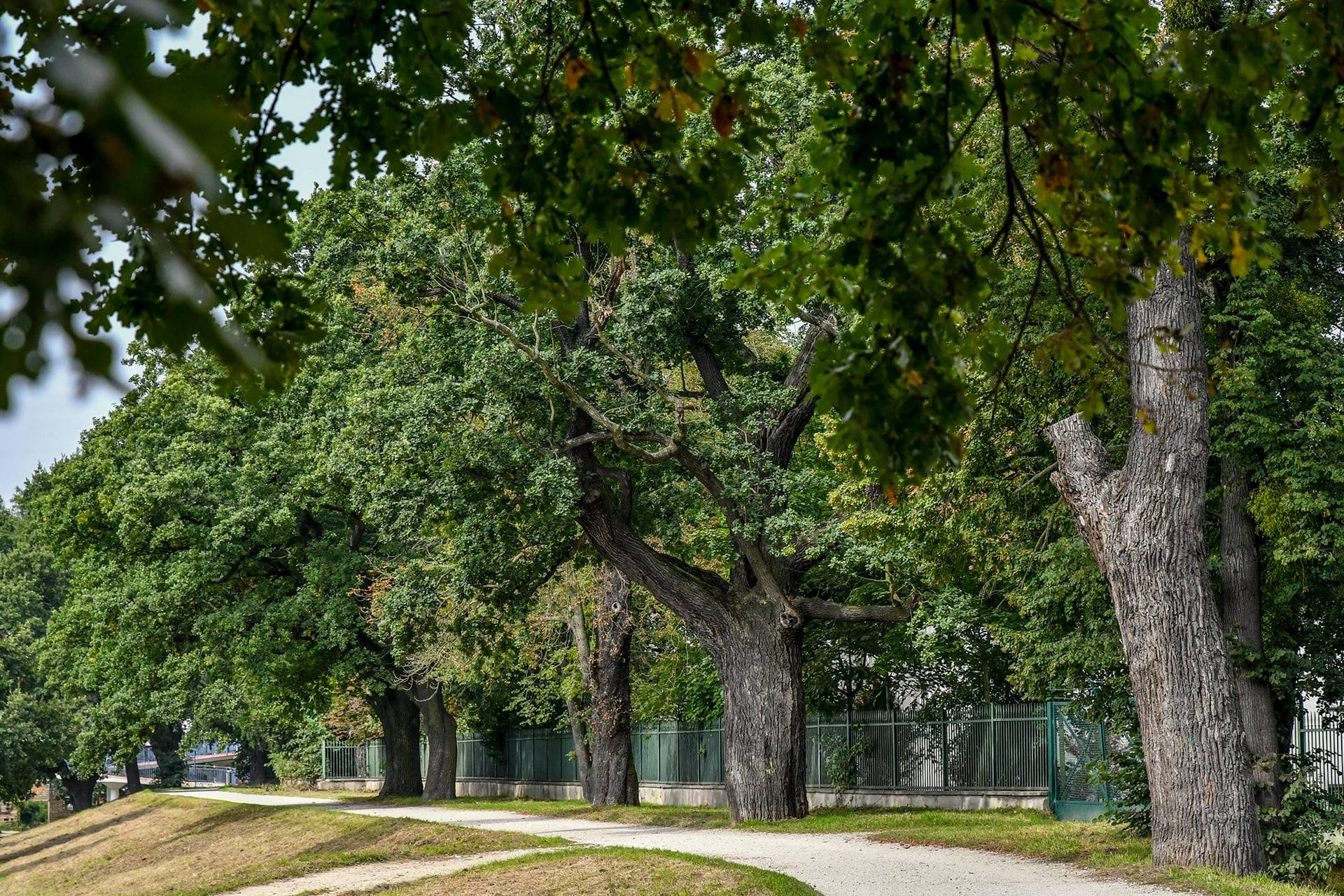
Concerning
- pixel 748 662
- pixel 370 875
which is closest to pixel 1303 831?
pixel 748 662

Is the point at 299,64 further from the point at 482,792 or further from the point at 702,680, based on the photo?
the point at 482,792

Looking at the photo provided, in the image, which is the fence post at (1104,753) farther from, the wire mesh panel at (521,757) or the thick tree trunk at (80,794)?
the thick tree trunk at (80,794)

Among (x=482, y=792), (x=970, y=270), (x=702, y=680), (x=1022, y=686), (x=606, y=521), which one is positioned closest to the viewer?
(x=970, y=270)

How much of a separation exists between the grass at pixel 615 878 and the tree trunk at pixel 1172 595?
3.84 meters

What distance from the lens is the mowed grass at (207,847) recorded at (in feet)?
61.3

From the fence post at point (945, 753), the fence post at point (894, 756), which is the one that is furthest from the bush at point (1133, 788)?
the fence post at point (894, 756)

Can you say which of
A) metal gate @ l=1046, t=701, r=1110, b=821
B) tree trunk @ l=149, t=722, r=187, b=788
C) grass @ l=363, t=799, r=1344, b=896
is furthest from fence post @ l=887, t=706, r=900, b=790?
tree trunk @ l=149, t=722, r=187, b=788

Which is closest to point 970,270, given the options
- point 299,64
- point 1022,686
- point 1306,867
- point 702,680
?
point 299,64

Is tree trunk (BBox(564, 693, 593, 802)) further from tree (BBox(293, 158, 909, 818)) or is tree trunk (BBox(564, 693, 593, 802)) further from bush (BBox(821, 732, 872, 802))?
tree (BBox(293, 158, 909, 818))

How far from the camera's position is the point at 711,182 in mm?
5387

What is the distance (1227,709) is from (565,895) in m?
6.51

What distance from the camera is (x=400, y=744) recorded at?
36.4m

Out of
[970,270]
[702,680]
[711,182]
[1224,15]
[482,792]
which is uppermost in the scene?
[1224,15]

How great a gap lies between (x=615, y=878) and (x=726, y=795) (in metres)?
14.0
